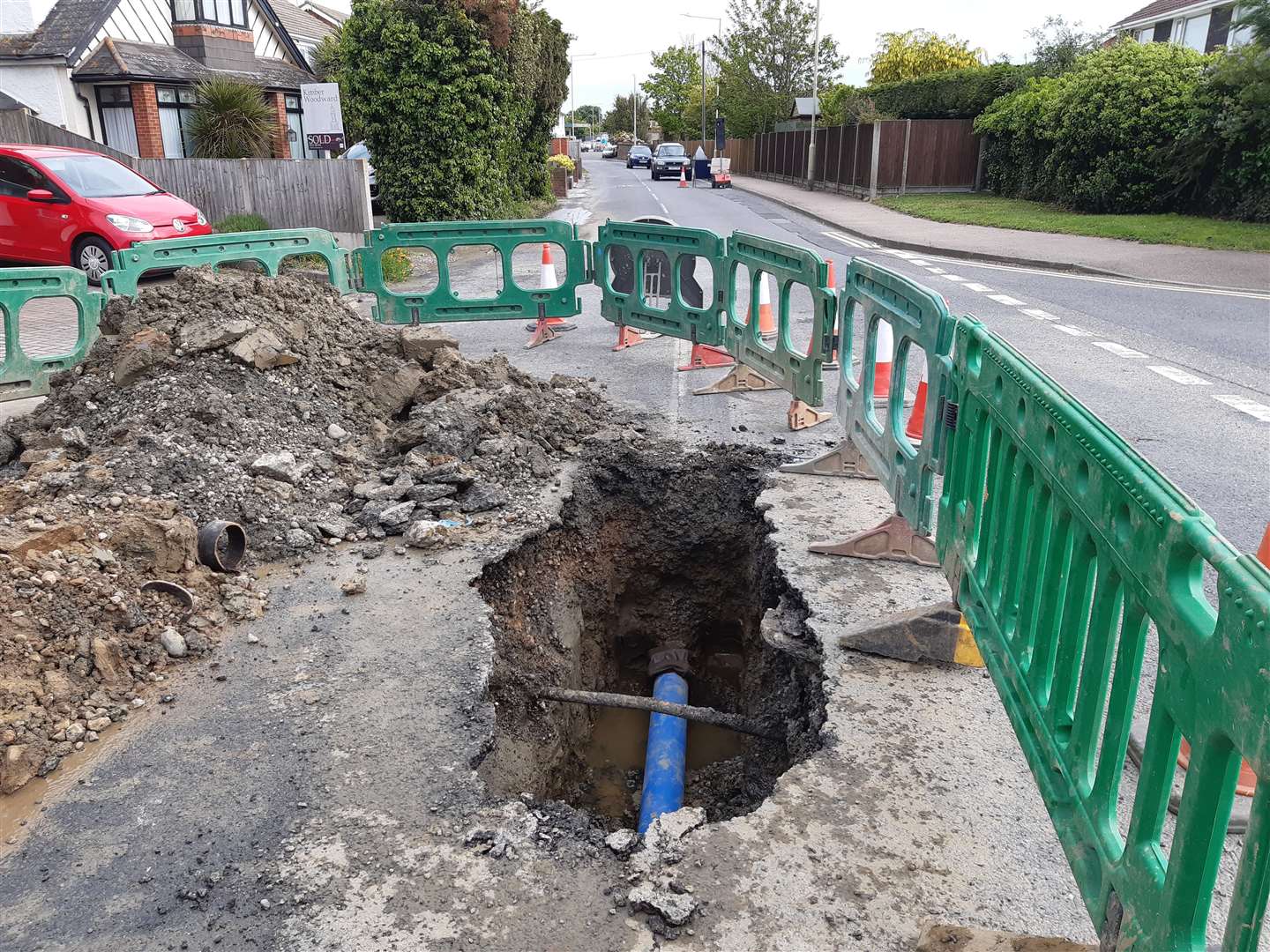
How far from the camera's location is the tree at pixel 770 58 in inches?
2323

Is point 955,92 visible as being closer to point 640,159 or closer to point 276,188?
point 276,188

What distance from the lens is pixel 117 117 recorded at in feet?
82.5

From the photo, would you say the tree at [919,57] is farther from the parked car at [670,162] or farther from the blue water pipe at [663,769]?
the blue water pipe at [663,769]

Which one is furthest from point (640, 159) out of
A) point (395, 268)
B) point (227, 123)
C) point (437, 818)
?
point (437, 818)

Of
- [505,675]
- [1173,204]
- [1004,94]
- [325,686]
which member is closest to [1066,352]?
[505,675]

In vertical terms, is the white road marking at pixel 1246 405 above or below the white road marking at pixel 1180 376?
below

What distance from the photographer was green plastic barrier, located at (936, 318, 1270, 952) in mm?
1522

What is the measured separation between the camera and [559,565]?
18.0ft

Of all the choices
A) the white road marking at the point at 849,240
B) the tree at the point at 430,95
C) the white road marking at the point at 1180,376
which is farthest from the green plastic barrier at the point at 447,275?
the white road marking at the point at 849,240

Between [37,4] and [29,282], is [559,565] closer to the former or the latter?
[29,282]

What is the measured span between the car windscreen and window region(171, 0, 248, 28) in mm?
15687

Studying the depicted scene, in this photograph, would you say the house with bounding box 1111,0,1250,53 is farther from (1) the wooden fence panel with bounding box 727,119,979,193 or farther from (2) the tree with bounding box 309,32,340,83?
(2) the tree with bounding box 309,32,340,83

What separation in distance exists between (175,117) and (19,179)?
47.7ft

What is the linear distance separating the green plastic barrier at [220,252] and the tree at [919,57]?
38.5 m
